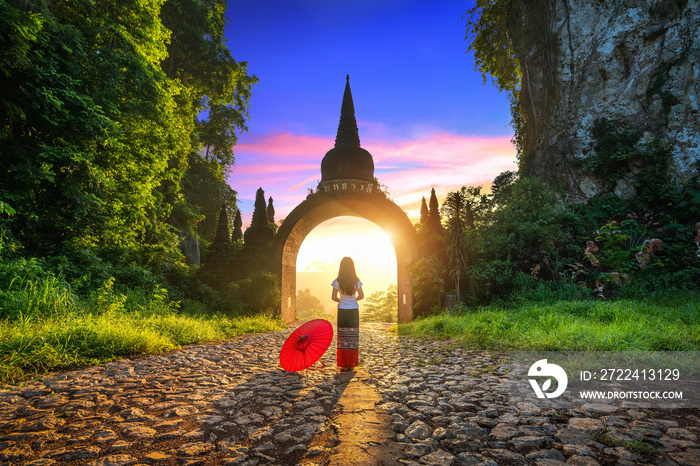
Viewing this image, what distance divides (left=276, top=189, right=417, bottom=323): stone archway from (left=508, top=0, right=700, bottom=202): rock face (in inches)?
288

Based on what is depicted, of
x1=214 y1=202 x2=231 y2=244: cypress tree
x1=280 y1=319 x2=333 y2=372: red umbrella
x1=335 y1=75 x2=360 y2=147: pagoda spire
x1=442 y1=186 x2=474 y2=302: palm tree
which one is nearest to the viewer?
x1=280 y1=319 x2=333 y2=372: red umbrella

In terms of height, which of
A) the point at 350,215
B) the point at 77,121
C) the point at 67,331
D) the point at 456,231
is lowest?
the point at 67,331

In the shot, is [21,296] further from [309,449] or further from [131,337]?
[309,449]

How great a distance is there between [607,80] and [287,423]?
57.5ft

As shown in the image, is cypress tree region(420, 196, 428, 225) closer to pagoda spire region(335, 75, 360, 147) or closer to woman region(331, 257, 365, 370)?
pagoda spire region(335, 75, 360, 147)

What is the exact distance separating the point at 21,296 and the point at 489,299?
40.8 feet

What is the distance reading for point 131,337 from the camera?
5.51 m

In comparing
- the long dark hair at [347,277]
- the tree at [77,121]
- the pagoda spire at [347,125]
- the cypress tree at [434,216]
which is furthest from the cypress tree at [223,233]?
the long dark hair at [347,277]

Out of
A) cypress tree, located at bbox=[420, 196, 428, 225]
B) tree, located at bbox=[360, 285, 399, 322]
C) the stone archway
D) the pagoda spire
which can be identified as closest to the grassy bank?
the stone archway

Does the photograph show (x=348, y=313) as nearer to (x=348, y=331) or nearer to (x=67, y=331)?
(x=348, y=331)

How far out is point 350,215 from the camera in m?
16.8

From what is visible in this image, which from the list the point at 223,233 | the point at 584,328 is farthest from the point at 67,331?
the point at 223,233

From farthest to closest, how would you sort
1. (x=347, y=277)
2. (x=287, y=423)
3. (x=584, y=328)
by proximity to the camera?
(x=584, y=328), (x=347, y=277), (x=287, y=423)

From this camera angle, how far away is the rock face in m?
12.2
